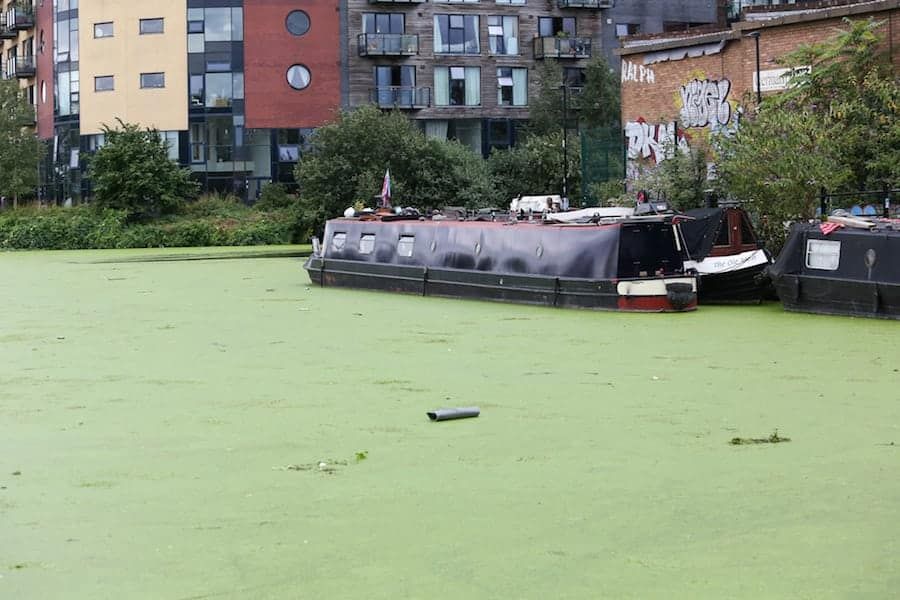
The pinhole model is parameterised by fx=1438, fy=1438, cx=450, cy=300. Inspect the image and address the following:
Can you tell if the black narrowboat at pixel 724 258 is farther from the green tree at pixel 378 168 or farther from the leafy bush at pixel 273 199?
the leafy bush at pixel 273 199

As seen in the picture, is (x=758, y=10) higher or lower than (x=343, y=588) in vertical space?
higher

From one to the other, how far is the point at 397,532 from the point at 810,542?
2.13 meters

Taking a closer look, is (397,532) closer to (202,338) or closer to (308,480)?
(308,480)

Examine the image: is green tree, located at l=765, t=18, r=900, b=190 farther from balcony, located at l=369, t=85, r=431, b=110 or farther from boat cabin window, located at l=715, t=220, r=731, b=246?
balcony, located at l=369, t=85, r=431, b=110

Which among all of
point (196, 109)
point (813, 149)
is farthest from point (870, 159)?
point (196, 109)

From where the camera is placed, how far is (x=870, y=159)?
25375 mm

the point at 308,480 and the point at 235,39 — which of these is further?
the point at 235,39

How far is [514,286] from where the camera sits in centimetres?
2253

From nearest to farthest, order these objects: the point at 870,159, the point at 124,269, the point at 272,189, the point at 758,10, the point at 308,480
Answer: the point at 308,480, the point at 870,159, the point at 124,269, the point at 758,10, the point at 272,189

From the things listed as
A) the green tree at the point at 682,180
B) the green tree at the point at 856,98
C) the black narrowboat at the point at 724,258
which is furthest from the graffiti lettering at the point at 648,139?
the black narrowboat at the point at 724,258

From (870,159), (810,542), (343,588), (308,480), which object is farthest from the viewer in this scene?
(870,159)

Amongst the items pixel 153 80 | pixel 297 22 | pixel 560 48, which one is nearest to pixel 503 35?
pixel 560 48

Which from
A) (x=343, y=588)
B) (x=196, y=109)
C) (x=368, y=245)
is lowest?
(x=343, y=588)

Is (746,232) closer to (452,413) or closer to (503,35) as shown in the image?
(452,413)
